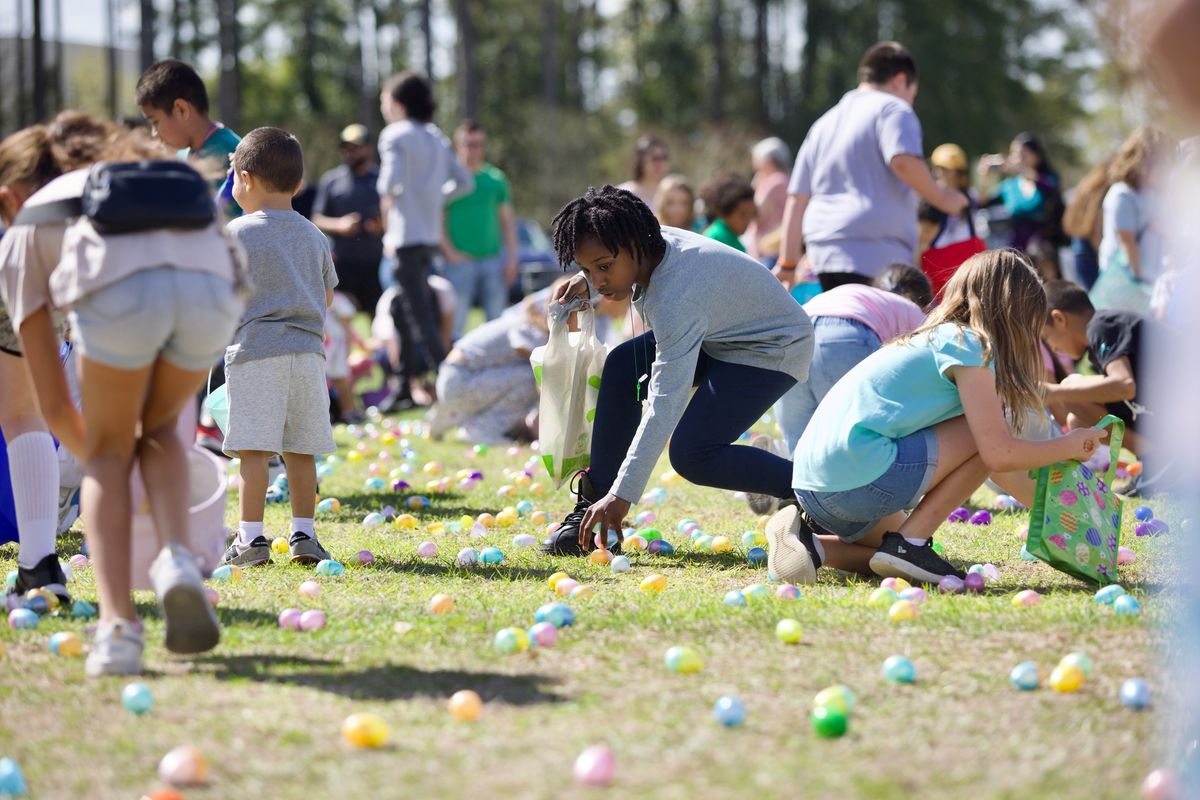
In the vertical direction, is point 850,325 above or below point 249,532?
above

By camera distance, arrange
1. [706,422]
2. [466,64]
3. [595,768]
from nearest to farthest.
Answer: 1. [595,768]
2. [706,422]
3. [466,64]

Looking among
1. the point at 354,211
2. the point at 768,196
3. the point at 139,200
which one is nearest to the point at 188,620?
the point at 139,200

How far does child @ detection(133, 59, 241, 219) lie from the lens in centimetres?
620

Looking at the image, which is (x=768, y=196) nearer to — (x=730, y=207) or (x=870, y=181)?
(x=730, y=207)

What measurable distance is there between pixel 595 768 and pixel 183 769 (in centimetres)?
82

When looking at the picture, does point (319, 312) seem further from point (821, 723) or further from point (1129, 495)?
point (1129, 495)

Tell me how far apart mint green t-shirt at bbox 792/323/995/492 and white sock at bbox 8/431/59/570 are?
2604 millimetres

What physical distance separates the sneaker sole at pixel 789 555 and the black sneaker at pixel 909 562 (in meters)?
0.23

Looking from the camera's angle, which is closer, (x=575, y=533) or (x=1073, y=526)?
(x=1073, y=526)

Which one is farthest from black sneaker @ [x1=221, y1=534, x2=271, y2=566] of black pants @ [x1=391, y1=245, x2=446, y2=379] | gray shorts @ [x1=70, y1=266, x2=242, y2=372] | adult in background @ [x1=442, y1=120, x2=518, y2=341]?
adult in background @ [x1=442, y1=120, x2=518, y2=341]

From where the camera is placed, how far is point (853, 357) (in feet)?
19.4

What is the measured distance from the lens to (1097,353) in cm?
680

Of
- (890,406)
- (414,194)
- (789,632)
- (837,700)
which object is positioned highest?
(414,194)

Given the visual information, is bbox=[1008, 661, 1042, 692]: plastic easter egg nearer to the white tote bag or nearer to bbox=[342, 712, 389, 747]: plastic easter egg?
bbox=[342, 712, 389, 747]: plastic easter egg
